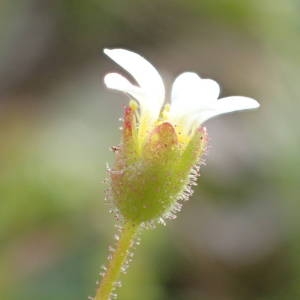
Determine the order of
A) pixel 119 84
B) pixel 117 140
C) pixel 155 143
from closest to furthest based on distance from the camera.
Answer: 1. pixel 119 84
2. pixel 155 143
3. pixel 117 140

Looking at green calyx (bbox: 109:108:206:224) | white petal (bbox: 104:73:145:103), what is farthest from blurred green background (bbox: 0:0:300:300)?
white petal (bbox: 104:73:145:103)

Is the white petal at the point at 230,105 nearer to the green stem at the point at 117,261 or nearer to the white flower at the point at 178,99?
the white flower at the point at 178,99

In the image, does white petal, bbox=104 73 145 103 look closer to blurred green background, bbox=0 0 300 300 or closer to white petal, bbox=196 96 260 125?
white petal, bbox=196 96 260 125

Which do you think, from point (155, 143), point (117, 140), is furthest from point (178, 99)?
point (117, 140)

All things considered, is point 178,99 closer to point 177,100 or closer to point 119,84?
point 177,100

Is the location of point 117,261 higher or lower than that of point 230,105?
lower

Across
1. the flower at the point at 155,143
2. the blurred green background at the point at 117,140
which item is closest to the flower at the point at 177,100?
the flower at the point at 155,143
